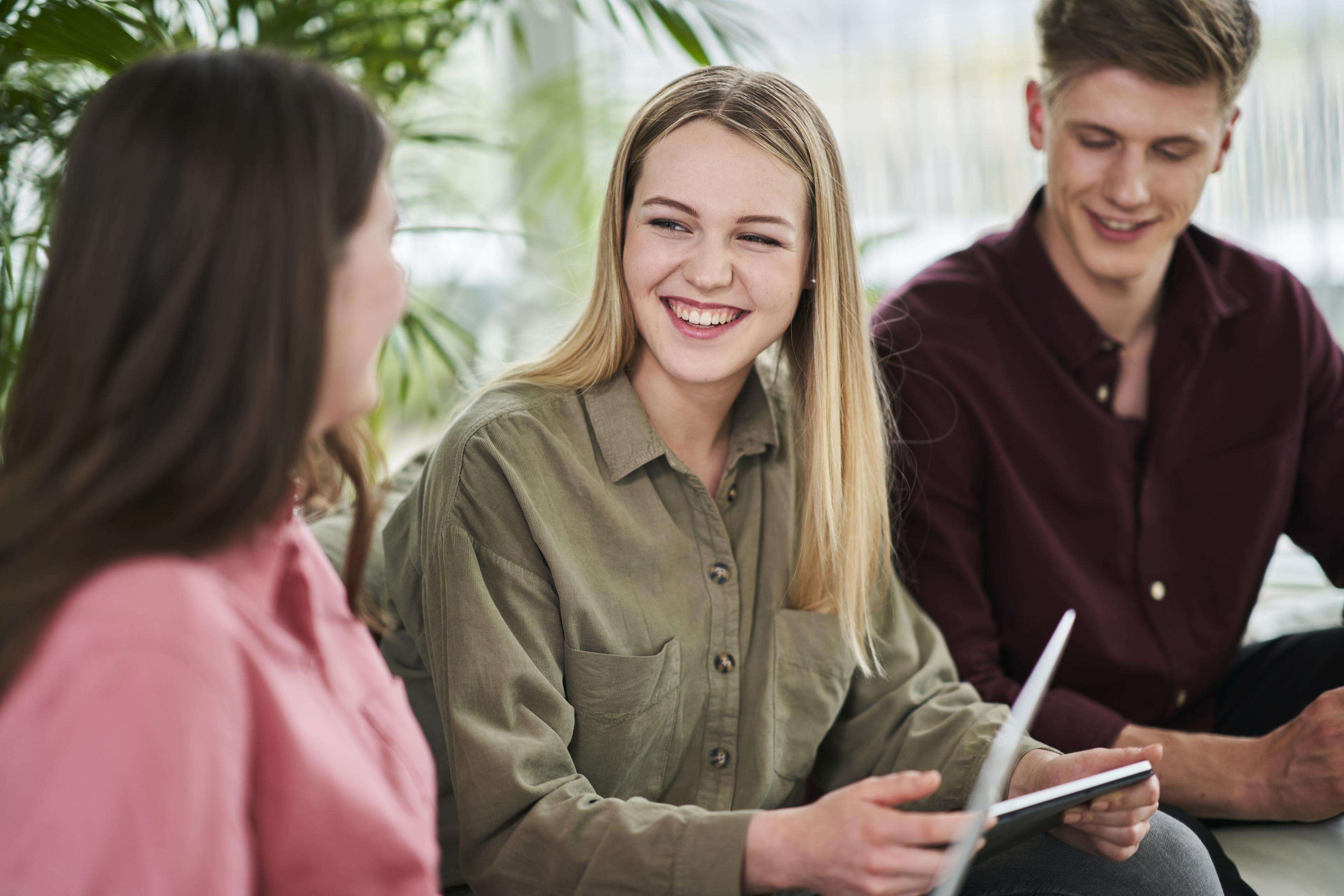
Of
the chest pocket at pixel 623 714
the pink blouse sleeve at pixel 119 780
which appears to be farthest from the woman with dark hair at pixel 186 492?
the chest pocket at pixel 623 714

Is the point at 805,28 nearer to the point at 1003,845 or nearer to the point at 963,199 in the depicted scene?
the point at 963,199

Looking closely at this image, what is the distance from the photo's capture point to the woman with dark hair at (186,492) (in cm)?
54

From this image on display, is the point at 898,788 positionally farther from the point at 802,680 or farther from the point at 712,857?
the point at 802,680

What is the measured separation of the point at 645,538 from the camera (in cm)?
114

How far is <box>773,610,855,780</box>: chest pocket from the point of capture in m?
1.21

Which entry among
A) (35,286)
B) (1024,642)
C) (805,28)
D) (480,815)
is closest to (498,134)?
(805,28)

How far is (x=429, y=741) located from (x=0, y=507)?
59 cm

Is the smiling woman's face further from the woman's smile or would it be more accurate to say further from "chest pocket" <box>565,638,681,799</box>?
"chest pocket" <box>565,638,681,799</box>

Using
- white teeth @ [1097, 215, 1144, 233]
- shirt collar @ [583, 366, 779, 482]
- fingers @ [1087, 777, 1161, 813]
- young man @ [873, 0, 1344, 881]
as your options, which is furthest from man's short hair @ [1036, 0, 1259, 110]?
fingers @ [1087, 777, 1161, 813]

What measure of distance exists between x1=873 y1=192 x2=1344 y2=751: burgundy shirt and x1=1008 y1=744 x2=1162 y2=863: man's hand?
30cm

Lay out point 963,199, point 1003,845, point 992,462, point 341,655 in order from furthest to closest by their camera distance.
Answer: point 963,199, point 992,462, point 1003,845, point 341,655

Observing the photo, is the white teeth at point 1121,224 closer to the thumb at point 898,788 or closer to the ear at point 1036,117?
the ear at point 1036,117

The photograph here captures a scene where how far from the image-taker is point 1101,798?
3.32ft

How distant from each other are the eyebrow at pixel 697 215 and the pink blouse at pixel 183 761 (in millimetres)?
621
